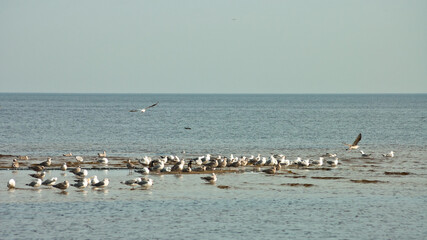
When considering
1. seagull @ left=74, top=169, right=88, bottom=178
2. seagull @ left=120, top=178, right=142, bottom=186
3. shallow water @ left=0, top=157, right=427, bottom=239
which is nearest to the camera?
shallow water @ left=0, top=157, right=427, bottom=239

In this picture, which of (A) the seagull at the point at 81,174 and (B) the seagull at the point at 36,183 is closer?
(B) the seagull at the point at 36,183

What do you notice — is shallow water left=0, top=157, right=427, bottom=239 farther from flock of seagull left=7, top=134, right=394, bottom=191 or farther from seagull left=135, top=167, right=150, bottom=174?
seagull left=135, top=167, right=150, bottom=174

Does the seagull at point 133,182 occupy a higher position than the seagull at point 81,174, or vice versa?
the seagull at point 133,182

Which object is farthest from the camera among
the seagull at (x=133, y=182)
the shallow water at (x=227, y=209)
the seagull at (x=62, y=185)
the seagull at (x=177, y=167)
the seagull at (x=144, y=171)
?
the seagull at (x=177, y=167)

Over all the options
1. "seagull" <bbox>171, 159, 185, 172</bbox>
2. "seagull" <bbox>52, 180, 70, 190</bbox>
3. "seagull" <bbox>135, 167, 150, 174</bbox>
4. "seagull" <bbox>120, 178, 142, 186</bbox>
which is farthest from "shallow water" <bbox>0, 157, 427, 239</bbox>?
"seagull" <bbox>171, 159, 185, 172</bbox>

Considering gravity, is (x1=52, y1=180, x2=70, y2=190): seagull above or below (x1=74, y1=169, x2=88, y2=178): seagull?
above

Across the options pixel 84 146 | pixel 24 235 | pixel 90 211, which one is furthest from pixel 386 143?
pixel 24 235

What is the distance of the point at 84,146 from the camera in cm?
4778

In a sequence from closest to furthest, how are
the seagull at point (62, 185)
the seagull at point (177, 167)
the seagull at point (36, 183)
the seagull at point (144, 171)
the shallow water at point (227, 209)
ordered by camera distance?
the shallow water at point (227, 209) → the seagull at point (62, 185) → the seagull at point (36, 183) → the seagull at point (144, 171) → the seagull at point (177, 167)

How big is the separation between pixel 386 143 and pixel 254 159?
76.6 ft

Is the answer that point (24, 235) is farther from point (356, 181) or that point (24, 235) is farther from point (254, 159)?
point (254, 159)

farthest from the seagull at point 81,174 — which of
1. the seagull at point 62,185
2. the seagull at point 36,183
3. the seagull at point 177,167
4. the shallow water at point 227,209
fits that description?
the seagull at point 177,167

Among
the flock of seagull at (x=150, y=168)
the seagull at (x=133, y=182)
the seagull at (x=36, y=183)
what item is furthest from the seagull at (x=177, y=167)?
the seagull at (x=36, y=183)

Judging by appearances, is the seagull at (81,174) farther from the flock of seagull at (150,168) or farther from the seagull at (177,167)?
the seagull at (177,167)
